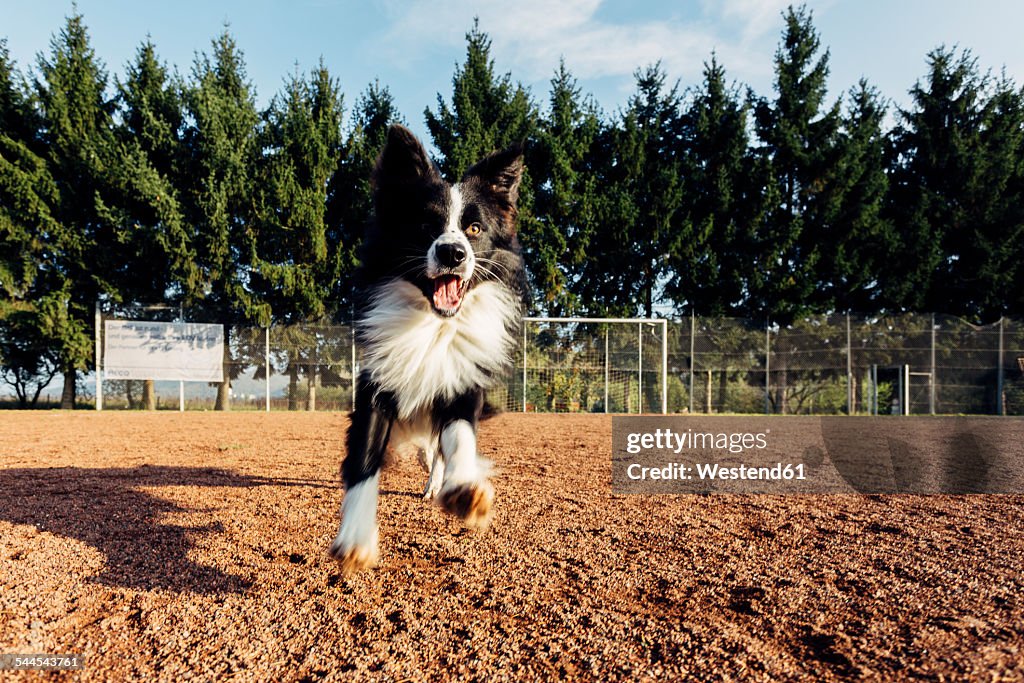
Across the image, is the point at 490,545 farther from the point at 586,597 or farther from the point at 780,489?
the point at 780,489

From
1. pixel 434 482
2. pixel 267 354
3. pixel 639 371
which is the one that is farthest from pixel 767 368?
pixel 434 482

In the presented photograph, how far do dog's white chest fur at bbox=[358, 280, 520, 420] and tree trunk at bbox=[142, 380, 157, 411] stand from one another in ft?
52.8

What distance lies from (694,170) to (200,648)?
72.9ft

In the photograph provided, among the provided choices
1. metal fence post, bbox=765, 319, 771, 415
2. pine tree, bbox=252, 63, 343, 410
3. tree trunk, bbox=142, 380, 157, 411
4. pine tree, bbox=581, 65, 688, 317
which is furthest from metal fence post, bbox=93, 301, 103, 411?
metal fence post, bbox=765, 319, 771, 415

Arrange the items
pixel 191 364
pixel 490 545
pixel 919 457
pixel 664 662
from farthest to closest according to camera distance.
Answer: pixel 191 364 → pixel 919 457 → pixel 490 545 → pixel 664 662

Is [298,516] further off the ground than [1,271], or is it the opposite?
[1,271]

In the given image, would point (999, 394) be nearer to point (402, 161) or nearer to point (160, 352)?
point (402, 161)

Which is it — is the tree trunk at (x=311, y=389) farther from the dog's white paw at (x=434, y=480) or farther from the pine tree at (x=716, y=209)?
the dog's white paw at (x=434, y=480)

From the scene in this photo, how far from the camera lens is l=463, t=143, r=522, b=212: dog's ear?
3.54 meters

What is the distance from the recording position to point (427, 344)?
312 centimetres

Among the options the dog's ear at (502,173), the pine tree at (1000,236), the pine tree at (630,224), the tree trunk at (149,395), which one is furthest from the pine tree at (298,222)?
the pine tree at (1000,236)

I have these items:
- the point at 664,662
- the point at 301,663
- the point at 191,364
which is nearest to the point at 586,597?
the point at 664,662

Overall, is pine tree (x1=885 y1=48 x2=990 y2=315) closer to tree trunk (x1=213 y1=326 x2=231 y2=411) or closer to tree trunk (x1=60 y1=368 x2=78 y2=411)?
tree trunk (x1=213 y1=326 x2=231 y2=411)

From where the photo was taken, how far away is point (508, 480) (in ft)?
16.8
